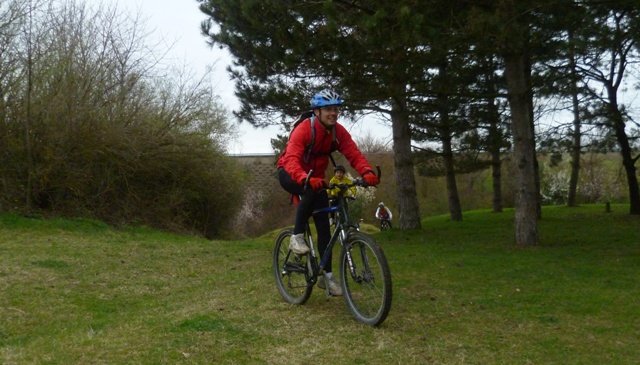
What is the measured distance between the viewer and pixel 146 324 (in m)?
5.52

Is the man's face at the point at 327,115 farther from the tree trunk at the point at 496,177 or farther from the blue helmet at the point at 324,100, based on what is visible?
the tree trunk at the point at 496,177

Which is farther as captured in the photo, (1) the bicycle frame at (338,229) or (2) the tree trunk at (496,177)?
(2) the tree trunk at (496,177)

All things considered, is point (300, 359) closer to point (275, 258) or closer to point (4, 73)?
point (275, 258)

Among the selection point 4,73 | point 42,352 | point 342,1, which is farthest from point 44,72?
point 42,352

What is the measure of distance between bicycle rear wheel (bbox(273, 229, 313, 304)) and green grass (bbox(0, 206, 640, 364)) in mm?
138

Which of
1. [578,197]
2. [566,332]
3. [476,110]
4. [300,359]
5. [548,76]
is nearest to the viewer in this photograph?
[300,359]

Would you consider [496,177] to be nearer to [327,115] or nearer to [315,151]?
[315,151]

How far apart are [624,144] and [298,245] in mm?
16122

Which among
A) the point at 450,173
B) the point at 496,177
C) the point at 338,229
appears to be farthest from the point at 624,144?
the point at 338,229

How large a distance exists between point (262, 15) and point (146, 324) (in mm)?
6511

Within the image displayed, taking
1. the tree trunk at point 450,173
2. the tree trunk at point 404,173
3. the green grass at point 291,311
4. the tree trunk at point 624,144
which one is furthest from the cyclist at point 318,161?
the tree trunk at point 624,144

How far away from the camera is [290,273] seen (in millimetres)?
6457

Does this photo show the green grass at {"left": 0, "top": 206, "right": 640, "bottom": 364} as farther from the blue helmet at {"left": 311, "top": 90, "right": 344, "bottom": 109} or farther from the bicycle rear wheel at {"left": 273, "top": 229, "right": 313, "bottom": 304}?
the blue helmet at {"left": 311, "top": 90, "right": 344, "bottom": 109}

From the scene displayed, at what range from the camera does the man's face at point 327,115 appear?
5688 mm
